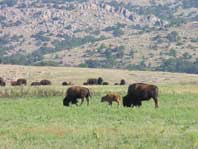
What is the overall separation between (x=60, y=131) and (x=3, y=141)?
3447mm

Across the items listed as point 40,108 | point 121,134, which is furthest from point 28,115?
point 121,134

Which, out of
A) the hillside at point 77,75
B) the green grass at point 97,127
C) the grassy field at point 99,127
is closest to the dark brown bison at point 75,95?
the grassy field at point 99,127

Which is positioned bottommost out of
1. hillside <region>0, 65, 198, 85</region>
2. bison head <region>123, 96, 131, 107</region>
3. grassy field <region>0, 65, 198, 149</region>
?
hillside <region>0, 65, 198, 85</region>

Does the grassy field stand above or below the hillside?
above

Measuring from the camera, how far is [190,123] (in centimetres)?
2853

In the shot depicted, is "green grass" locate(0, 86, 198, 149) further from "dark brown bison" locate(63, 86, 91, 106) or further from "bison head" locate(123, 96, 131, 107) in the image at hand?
"dark brown bison" locate(63, 86, 91, 106)

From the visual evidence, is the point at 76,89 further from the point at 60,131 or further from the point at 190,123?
the point at 60,131

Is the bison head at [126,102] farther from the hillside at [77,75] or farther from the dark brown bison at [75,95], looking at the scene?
the hillside at [77,75]

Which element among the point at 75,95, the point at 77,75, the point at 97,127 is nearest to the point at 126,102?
the point at 75,95

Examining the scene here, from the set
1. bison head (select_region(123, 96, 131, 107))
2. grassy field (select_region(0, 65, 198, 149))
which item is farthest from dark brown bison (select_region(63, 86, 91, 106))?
bison head (select_region(123, 96, 131, 107))

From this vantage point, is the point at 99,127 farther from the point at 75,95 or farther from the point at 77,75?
the point at 77,75

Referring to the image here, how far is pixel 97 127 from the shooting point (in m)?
25.9

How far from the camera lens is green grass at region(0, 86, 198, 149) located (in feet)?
69.6

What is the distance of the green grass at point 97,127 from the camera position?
2120 cm
